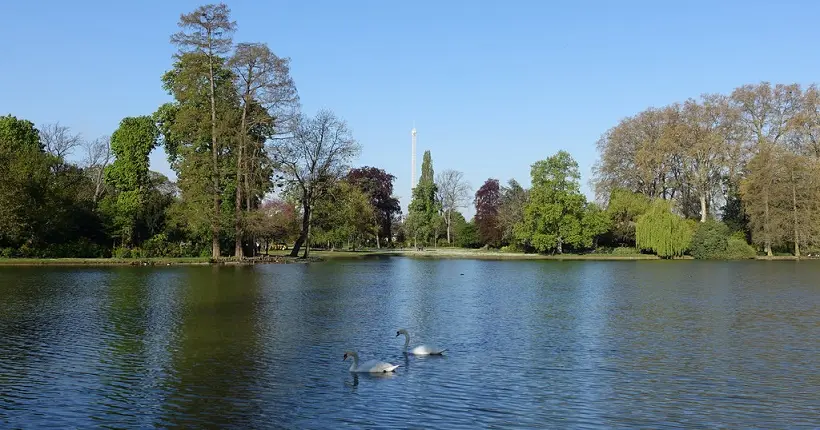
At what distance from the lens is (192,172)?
48.4 metres

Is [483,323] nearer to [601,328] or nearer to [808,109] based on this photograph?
[601,328]

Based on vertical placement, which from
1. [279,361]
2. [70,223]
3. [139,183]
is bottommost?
[279,361]

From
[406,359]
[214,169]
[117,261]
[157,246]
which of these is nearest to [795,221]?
[214,169]

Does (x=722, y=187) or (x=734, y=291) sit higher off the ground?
(x=722, y=187)

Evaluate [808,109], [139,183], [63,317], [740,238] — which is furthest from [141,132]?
[808,109]

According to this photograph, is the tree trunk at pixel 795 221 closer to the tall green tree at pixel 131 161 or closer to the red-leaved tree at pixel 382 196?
the red-leaved tree at pixel 382 196

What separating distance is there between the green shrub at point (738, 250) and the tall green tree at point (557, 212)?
488 inches

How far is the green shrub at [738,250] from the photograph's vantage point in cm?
6494

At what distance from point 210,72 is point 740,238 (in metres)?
53.0

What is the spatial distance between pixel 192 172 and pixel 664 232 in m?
43.7

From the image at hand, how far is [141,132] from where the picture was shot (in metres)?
54.1

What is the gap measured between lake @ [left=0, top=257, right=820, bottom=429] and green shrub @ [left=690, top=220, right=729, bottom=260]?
3821cm

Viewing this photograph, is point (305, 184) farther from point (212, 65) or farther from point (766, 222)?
point (766, 222)

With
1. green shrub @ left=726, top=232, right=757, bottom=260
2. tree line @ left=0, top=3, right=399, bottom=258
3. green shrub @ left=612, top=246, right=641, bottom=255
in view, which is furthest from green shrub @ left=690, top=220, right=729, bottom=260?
tree line @ left=0, top=3, right=399, bottom=258
